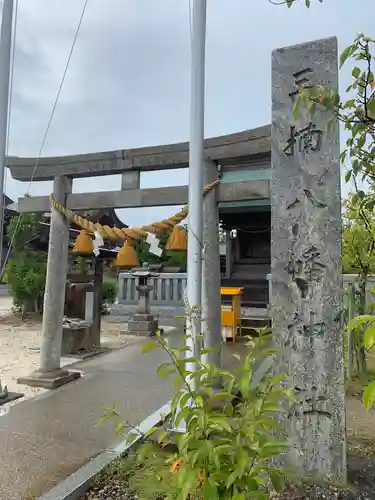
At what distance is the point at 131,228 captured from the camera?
4.66 metres

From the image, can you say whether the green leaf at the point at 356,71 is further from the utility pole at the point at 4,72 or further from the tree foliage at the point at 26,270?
the tree foliage at the point at 26,270

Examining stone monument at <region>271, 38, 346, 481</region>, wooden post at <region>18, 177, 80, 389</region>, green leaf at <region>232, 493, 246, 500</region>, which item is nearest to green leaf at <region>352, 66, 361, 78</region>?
stone monument at <region>271, 38, 346, 481</region>

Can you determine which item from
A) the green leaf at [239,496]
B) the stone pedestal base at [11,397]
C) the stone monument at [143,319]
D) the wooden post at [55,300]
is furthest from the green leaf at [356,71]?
the stone monument at [143,319]

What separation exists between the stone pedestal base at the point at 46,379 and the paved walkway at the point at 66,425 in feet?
0.32

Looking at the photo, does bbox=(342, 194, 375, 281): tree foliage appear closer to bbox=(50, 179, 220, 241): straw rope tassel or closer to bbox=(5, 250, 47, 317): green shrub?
bbox=(50, 179, 220, 241): straw rope tassel

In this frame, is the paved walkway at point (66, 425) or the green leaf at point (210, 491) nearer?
the green leaf at point (210, 491)

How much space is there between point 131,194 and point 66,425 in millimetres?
2568

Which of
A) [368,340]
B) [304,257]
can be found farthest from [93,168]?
[368,340]

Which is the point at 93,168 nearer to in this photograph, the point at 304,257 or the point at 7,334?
the point at 304,257

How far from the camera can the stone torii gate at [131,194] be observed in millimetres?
Answer: 4141

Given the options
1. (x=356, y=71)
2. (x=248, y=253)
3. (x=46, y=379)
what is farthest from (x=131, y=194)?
(x=248, y=253)

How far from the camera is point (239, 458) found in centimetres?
144

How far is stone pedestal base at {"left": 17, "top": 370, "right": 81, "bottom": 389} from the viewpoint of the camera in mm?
4745

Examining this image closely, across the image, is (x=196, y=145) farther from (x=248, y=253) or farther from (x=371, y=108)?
(x=248, y=253)
